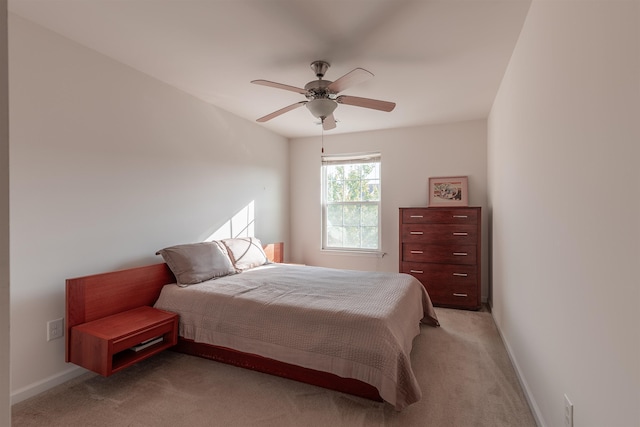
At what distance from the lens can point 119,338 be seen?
2.02m

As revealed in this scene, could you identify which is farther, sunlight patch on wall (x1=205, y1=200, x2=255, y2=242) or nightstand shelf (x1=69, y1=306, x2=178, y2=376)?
sunlight patch on wall (x1=205, y1=200, x2=255, y2=242)

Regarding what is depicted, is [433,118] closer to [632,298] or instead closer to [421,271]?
[421,271]

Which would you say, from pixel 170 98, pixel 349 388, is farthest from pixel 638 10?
pixel 170 98

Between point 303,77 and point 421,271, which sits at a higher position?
point 303,77

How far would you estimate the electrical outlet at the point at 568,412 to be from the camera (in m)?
1.27

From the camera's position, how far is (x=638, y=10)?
0.82m

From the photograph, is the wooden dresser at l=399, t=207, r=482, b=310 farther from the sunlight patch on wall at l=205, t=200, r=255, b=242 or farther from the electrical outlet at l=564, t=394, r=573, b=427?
the electrical outlet at l=564, t=394, r=573, b=427

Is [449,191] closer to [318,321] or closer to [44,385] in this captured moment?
[318,321]

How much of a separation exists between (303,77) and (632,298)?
2.64m

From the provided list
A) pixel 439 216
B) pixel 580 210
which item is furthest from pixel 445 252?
pixel 580 210

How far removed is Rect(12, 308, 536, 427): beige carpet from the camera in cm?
179

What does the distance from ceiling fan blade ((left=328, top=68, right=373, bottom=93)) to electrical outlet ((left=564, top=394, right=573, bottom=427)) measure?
1965 mm

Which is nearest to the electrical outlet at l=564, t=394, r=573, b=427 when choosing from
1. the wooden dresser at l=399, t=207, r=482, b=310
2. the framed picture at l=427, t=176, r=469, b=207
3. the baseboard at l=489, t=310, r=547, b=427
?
the baseboard at l=489, t=310, r=547, b=427

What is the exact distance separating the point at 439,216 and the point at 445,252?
45cm
